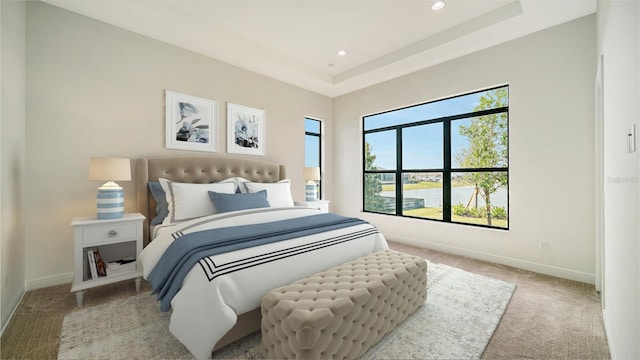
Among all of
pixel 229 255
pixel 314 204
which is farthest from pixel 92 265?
pixel 314 204

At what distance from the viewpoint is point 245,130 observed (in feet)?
13.2

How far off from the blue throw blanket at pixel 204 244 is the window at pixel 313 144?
9.04 feet

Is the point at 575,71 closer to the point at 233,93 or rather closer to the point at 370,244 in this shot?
the point at 370,244

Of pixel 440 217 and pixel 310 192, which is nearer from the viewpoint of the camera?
pixel 440 217

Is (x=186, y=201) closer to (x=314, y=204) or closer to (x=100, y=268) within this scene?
(x=100, y=268)

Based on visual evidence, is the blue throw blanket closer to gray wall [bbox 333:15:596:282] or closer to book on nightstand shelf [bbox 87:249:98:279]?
book on nightstand shelf [bbox 87:249:98:279]

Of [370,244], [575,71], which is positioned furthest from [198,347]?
[575,71]

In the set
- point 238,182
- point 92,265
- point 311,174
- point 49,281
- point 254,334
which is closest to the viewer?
point 254,334

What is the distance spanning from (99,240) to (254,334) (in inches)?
66.3

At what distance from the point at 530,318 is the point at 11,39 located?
185 inches

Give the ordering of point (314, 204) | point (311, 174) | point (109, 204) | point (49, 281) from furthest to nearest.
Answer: point (311, 174), point (314, 204), point (49, 281), point (109, 204)

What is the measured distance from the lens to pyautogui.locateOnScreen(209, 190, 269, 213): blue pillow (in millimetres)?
2855

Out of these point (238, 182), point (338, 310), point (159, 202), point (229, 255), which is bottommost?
point (338, 310)

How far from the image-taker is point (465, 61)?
3.57 meters
